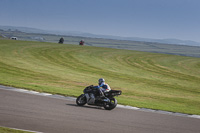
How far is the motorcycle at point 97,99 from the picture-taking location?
49.7ft

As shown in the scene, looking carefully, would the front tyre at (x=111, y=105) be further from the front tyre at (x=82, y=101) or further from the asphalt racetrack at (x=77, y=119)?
the front tyre at (x=82, y=101)

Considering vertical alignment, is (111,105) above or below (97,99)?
below

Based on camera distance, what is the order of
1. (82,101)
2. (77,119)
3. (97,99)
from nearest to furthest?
(77,119)
(97,99)
(82,101)

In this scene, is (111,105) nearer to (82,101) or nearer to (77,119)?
(82,101)

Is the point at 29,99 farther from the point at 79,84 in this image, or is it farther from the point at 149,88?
the point at 149,88

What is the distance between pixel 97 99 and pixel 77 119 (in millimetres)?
3376

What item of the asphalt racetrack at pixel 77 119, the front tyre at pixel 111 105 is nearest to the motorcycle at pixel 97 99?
the front tyre at pixel 111 105

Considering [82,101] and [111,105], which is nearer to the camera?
[111,105]

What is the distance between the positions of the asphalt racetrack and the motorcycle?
330 mm

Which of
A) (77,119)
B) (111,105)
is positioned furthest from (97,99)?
(77,119)

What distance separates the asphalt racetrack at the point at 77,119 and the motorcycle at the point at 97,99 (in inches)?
13.0

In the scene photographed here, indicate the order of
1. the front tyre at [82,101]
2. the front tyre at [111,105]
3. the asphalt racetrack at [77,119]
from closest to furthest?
the asphalt racetrack at [77,119]
the front tyre at [111,105]
the front tyre at [82,101]

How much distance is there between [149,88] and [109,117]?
1415 centimetres

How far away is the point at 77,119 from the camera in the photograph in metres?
12.2
